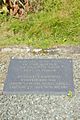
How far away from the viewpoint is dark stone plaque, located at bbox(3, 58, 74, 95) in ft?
12.7

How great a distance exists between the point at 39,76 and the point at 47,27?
4.77 feet

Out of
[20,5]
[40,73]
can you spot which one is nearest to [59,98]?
[40,73]

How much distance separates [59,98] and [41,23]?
6.60 ft

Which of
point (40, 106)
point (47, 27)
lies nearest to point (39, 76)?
point (40, 106)

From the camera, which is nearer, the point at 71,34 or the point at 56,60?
the point at 56,60

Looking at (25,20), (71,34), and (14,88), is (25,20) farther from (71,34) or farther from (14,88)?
(14,88)

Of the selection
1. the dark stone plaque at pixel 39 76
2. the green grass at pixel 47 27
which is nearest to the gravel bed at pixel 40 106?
the dark stone plaque at pixel 39 76

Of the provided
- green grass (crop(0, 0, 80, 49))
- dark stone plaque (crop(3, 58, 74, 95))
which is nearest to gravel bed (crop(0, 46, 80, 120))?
dark stone plaque (crop(3, 58, 74, 95))

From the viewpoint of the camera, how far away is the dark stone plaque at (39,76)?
152 inches

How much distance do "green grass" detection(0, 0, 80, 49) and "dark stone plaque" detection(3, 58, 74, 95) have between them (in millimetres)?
536

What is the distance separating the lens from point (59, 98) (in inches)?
147

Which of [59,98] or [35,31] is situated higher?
[35,31]

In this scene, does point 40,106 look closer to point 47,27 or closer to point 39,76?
point 39,76

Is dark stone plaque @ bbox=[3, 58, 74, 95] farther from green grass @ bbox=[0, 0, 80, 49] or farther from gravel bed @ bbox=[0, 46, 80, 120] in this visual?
green grass @ bbox=[0, 0, 80, 49]
